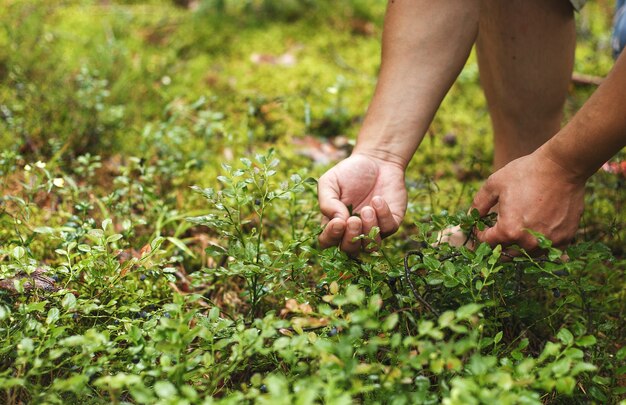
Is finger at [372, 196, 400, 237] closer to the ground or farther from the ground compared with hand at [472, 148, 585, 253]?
closer to the ground

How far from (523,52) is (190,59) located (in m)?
2.44

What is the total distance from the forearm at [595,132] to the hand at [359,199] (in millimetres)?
531

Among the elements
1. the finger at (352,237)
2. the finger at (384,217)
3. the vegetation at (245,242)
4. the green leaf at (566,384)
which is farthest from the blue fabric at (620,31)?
the green leaf at (566,384)

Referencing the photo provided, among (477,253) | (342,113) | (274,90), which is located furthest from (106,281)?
(274,90)

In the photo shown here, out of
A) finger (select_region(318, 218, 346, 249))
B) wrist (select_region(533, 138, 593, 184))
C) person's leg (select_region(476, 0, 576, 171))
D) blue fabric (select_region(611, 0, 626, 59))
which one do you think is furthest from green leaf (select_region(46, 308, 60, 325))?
blue fabric (select_region(611, 0, 626, 59))

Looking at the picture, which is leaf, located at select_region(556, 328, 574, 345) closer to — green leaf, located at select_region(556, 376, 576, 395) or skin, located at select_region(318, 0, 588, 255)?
green leaf, located at select_region(556, 376, 576, 395)

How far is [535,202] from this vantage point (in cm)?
167

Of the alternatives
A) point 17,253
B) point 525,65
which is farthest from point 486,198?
point 17,253

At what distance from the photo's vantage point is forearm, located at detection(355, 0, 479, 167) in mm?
2023

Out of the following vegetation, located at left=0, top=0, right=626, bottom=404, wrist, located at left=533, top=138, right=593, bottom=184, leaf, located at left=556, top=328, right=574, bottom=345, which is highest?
wrist, located at left=533, top=138, right=593, bottom=184

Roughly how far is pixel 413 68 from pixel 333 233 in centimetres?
71

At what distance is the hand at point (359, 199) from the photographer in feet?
5.73

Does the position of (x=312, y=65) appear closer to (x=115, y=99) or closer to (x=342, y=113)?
(x=342, y=113)

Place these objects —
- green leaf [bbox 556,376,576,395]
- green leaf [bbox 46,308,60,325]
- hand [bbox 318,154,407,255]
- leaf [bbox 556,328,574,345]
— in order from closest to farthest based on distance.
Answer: green leaf [bbox 556,376,576,395] → leaf [bbox 556,328,574,345] → green leaf [bbox 46,308,60,325] → hand [bbox 318,154,407,255]
